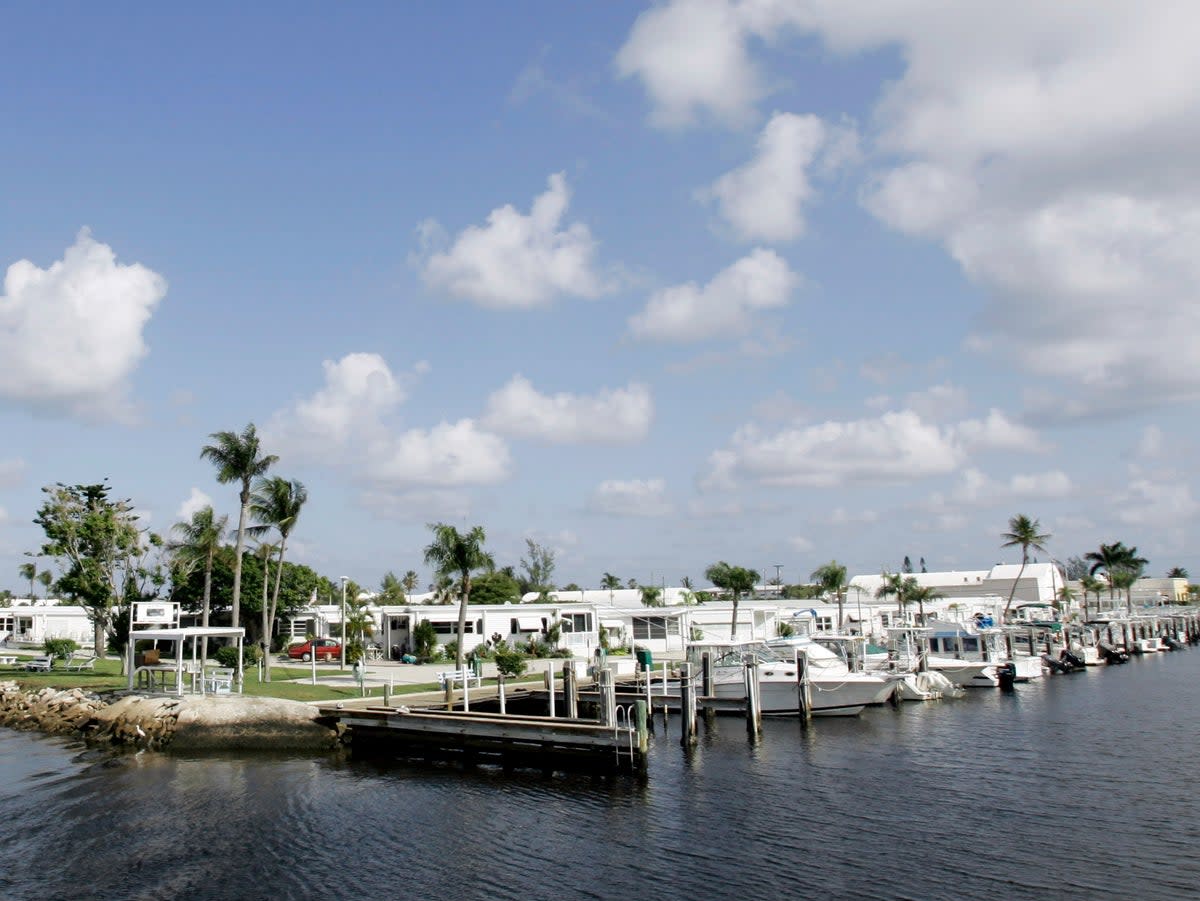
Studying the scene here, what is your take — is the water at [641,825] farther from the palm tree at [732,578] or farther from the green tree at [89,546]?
the palm tree at [732,578]

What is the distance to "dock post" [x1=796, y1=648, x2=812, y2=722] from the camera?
42344mm

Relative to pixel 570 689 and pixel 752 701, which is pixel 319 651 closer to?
pixel 570 689

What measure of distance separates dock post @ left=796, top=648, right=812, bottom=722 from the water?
16.4 ft

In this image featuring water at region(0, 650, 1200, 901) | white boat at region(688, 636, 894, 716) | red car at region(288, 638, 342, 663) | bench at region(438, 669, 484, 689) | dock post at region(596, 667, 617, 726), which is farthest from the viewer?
red car at region(288, 638, 342, 663)

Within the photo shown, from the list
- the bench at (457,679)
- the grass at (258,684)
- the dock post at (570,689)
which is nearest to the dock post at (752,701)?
the dock post at (570,689)

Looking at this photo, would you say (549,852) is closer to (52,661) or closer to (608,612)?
(52,661)

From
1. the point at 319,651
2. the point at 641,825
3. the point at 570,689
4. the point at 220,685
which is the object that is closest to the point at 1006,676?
the point at 570,689

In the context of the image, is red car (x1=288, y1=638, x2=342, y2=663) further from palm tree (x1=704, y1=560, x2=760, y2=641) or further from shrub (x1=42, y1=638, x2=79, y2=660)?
palm tree (x1=704, y1=560, x2=760, y2=641)

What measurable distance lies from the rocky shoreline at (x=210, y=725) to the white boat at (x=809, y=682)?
18.4m

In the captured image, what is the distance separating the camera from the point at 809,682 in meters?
42.9

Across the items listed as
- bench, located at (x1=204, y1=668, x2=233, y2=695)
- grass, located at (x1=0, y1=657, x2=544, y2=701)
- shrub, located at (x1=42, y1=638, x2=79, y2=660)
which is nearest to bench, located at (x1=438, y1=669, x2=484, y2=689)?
grass, located at (x1=0, y1=657, x2=544, y2=701)

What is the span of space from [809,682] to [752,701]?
187 inches

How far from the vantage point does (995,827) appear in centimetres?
2391

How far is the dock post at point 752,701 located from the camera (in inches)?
1524
